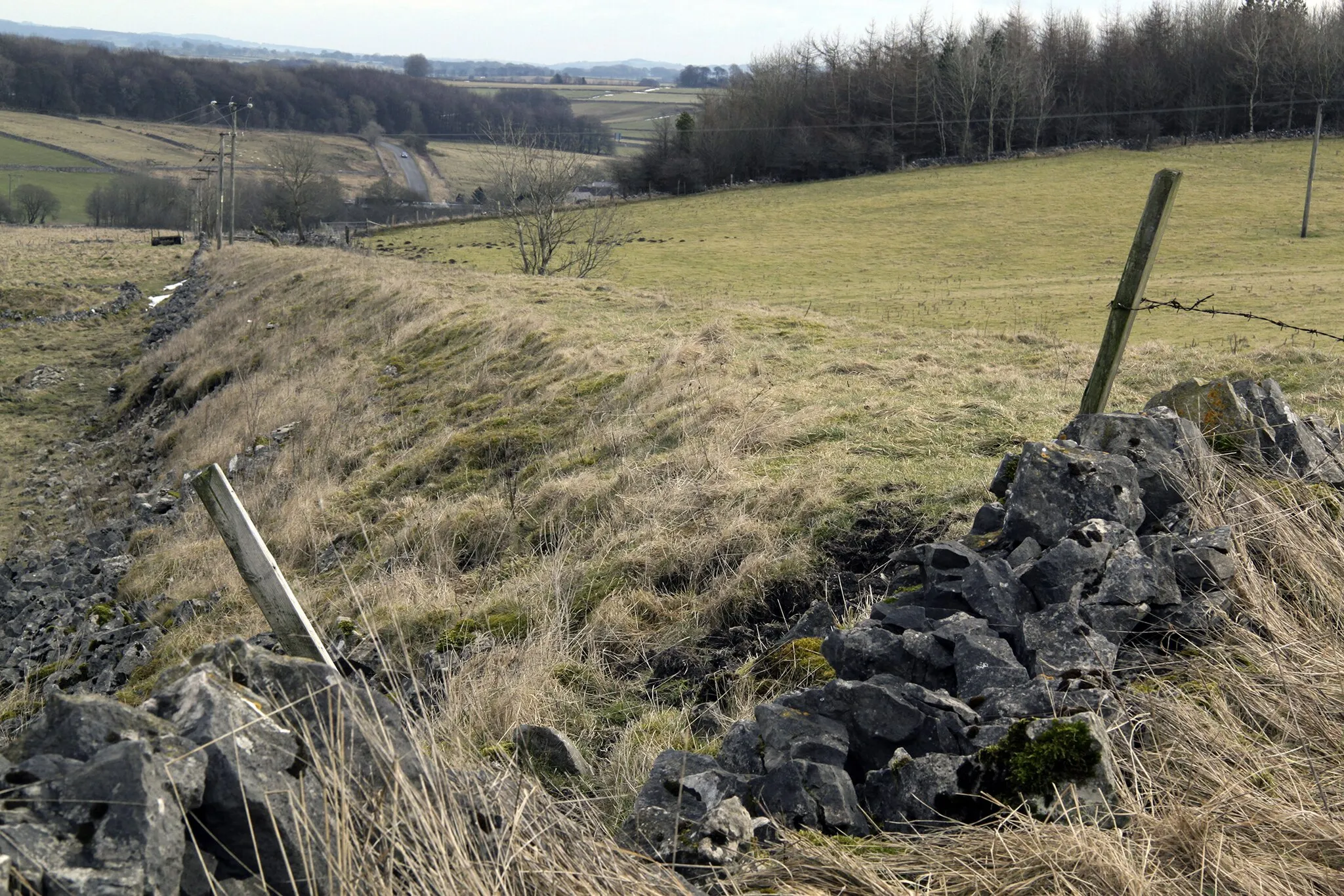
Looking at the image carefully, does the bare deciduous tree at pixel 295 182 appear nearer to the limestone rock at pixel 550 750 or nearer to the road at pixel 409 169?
the road at pixel 409 169

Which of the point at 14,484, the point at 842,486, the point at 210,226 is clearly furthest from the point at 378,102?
the point at 842,486

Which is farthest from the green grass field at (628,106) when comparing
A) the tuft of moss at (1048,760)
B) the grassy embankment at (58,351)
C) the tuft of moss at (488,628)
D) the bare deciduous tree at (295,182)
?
the tuft of moss at (1048,760)

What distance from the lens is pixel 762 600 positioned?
261 inches

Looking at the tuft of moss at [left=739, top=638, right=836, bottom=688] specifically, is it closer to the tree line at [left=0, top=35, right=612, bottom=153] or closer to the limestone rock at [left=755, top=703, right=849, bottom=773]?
the limestone rock at [left=755, top=703, right=849, bottom=773]

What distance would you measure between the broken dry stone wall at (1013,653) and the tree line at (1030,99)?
7296 cm

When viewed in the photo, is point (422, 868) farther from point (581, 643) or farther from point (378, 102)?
point (378, 102)

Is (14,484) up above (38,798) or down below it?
below

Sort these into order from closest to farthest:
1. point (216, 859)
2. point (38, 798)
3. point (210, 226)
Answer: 1. point (38, 798)
2. point (216, 859)
3. point (210, 226)

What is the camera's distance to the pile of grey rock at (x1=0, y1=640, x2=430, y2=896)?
92.6 inches

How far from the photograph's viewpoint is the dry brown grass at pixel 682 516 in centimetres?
310

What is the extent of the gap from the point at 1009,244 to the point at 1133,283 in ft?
141

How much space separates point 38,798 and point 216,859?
46cm

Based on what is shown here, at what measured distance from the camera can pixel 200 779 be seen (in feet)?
8.56

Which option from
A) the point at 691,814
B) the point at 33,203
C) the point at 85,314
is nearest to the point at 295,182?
the point at 85,314
